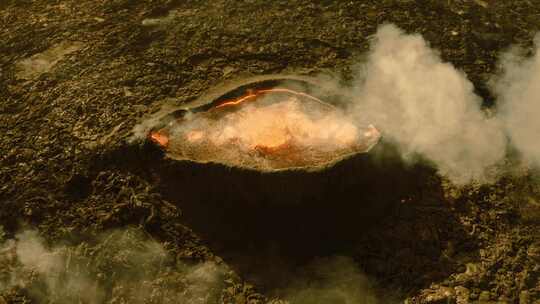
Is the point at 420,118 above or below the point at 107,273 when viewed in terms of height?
above

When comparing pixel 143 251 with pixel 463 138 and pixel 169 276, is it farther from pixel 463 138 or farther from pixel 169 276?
pixel 463 138

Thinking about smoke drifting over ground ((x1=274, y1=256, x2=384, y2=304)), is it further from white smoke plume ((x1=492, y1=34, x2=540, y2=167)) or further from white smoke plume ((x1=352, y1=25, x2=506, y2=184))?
white smoke plume ((x1=492, y1=34, x2=540, y2=167))

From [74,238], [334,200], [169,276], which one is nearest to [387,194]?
[334,200]

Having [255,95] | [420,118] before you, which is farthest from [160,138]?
A: [420,118]

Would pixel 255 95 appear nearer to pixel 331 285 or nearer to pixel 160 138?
pixel 160 138

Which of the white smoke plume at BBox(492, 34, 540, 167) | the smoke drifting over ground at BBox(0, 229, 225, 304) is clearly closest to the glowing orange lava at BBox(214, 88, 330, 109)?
the smoke drifting over ground at BBox(0, 229, 225, 304)

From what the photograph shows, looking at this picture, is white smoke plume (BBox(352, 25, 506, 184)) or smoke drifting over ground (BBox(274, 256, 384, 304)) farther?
white smoke plume (BBox(352, 25, 506, 184))

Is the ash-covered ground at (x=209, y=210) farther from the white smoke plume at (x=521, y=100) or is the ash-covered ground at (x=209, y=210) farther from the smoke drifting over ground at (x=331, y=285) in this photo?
the white smoke plume at (x=521, y=100)
